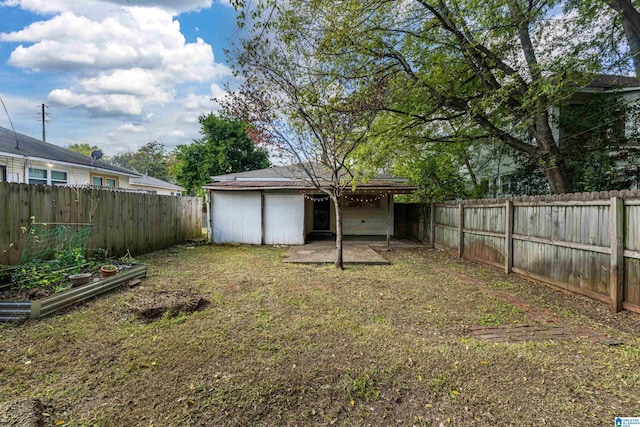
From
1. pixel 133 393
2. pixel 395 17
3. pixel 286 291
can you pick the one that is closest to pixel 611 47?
pixel 395 17

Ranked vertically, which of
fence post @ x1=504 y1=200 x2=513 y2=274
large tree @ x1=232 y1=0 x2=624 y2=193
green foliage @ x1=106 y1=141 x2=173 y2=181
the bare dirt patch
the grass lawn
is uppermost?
green foliage @ x1=106 y1=141 x2=173 y2=181

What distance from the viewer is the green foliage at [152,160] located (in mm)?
41000

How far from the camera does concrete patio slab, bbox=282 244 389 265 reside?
296 inches

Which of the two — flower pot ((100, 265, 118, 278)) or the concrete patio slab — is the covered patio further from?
flower pot ((100, 265, 118, 278))

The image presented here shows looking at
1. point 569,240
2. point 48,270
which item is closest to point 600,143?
point 569,240

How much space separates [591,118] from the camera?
8984 millimetres

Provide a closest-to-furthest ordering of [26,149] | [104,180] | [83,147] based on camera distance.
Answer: [26,149] < [104,180] < [83,147]

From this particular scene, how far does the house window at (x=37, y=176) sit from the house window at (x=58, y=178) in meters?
0.30

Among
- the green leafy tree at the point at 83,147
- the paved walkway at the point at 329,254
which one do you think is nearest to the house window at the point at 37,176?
the paved walkway at the point at 329,254

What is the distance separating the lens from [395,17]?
7398 millimetres

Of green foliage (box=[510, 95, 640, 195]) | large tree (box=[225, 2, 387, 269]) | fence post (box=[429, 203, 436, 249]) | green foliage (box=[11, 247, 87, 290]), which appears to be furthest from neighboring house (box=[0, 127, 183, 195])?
green foliage (box=[510, 95, 640, 195])

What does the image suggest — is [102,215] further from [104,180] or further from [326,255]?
[104,180]

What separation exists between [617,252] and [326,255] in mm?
6013

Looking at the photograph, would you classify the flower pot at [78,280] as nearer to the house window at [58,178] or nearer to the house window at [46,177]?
the house window at [46,177]
